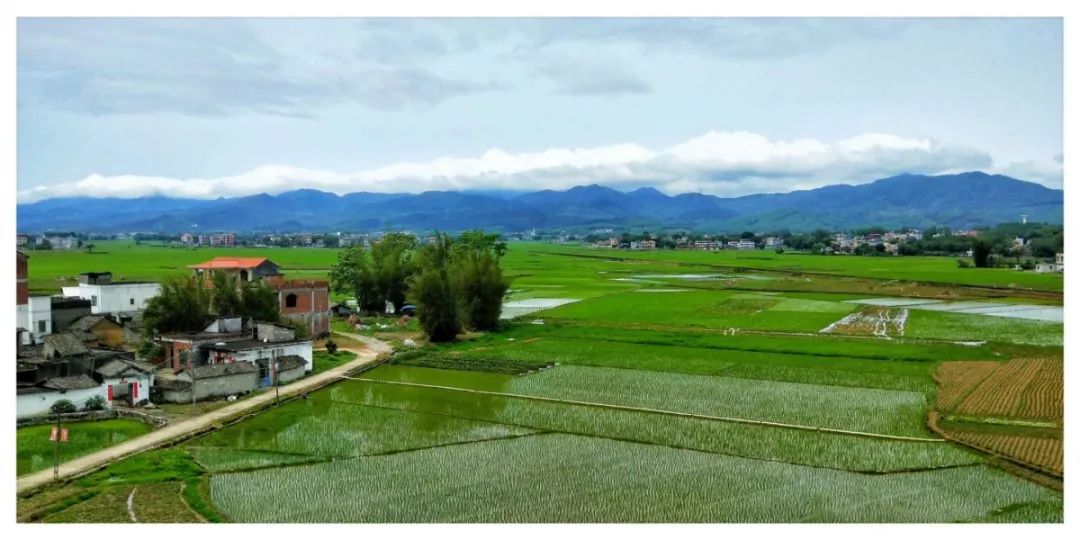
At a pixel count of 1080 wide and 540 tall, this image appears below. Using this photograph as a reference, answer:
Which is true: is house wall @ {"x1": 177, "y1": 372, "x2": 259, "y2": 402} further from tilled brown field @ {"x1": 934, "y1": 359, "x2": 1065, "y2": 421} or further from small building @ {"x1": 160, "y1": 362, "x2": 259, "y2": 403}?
tilled brown field @ {"x1": 934, "y1": 359, "x2": 1065, "y2": 421}

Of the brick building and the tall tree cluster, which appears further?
the brick building

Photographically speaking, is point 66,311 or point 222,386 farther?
point 66,311

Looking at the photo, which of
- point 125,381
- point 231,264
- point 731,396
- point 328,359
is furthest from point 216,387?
point 231,264

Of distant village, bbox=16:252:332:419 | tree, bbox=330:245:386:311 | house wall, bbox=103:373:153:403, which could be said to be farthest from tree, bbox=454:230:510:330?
house wall, bbox=103:373:153:403

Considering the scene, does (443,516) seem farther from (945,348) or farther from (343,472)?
(945,348)

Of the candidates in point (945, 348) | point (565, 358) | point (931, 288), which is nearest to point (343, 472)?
point (565, 358)

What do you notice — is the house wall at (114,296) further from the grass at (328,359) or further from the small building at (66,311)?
the grass at (328,359)

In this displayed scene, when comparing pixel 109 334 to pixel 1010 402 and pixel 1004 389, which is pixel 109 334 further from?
pixel 1004 389
